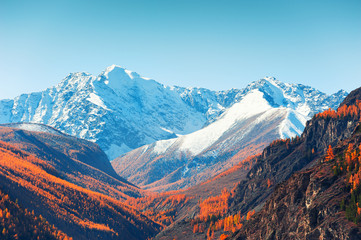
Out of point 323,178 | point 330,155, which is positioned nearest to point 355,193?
point 323,178

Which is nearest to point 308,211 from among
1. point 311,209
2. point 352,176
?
point 311,209

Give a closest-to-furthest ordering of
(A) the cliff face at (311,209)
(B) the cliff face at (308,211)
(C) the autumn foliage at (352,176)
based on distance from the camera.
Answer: (C) the autumn foliage at (352,176), (B) the cliff face at (308,211), (A) the cliff face at (311,209)

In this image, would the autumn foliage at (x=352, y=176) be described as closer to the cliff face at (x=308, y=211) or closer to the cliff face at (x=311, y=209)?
the cliff face at (x=311, y=209)

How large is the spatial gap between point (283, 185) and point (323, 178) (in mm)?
25308

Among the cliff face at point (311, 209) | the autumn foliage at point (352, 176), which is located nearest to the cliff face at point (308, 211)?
the cliff face at point (311, 209)

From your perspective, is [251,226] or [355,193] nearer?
[355,193]

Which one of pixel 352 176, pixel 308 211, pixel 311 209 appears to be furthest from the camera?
pixel 308 211

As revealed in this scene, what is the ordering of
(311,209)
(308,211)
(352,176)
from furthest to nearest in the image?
(308,211) < (311,209) < (352,176)

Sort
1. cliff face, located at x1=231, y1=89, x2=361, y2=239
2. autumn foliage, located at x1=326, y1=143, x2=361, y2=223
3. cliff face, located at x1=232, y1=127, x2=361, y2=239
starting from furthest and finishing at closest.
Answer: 1. cliff face, located at x1=231, y1=89, x2=361, y2=239
2. cliff face, located at x1=232, y1=127, x2=361, y2=239
3. autumn foliage, located at x1=326, y1=143, x2=361, y2=223

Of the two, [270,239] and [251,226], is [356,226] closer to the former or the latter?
[270,239]

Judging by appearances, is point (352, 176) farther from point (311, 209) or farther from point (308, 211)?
point (308, 211)

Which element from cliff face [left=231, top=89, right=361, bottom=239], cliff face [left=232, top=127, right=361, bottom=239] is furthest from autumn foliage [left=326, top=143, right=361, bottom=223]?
cliff face [left=232, top=127, right=361, bottom=239]

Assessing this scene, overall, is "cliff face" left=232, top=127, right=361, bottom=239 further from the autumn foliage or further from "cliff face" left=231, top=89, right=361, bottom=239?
the autumn foliage

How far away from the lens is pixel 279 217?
137 meters
